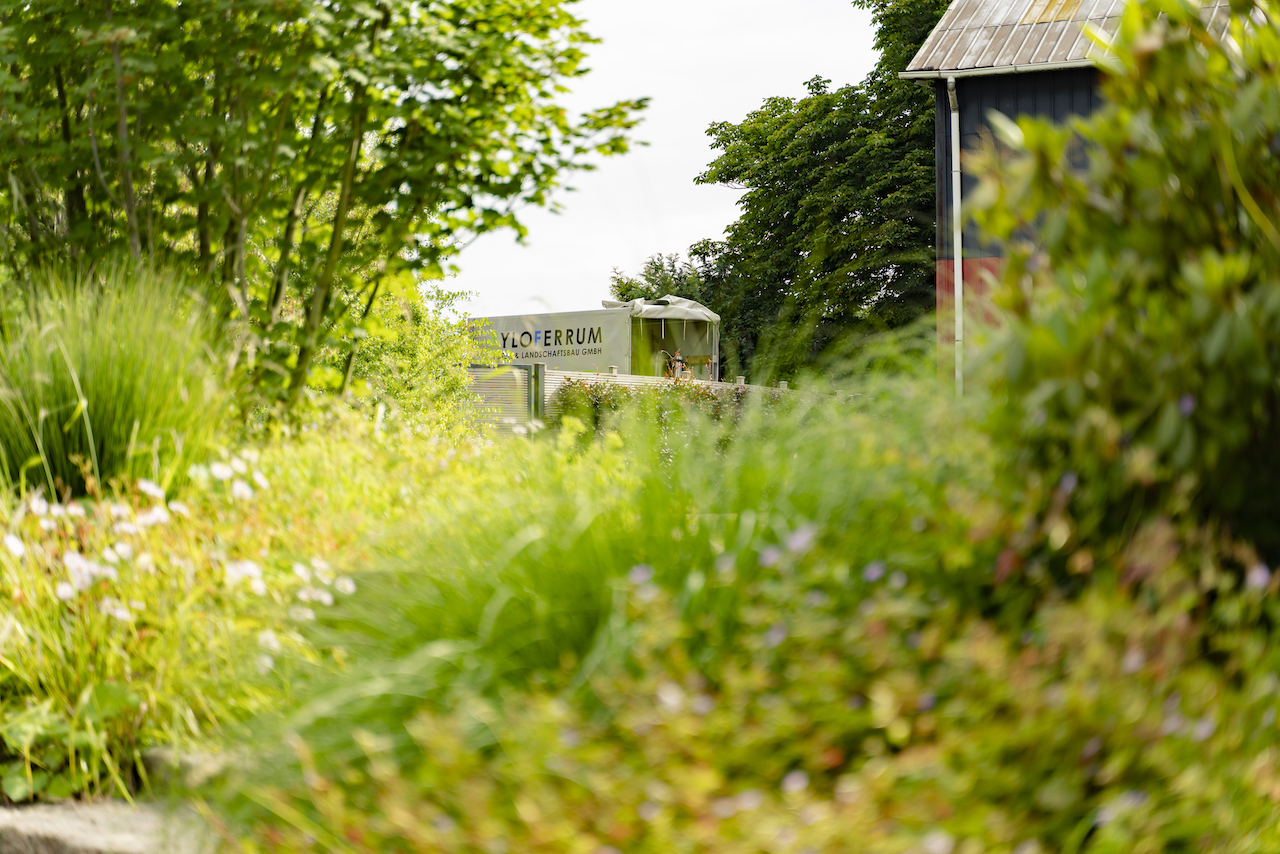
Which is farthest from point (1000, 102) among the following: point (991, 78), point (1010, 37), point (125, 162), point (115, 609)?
point (115, 609)

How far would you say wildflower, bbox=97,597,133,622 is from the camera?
8.23 feet

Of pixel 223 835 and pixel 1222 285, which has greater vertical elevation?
pixel 1222 285

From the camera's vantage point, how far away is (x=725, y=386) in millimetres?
13398

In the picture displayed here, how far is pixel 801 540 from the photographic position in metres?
1.81

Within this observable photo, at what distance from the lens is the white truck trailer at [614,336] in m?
16.0

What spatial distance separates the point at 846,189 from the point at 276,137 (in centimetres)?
2027

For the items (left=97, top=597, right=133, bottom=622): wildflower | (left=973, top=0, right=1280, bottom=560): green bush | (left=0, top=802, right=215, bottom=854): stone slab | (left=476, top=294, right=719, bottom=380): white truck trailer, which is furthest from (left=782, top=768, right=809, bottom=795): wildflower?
(left=476, top=294, right=719, bottom=380): white truck trailer

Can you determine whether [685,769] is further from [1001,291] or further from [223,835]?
[1001,291]

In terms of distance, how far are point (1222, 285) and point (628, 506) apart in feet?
4.14

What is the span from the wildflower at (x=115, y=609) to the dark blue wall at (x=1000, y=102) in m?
9.77

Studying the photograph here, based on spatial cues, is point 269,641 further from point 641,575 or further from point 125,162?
point 125,162

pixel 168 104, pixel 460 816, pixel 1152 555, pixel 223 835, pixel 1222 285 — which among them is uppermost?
pixel 168 104

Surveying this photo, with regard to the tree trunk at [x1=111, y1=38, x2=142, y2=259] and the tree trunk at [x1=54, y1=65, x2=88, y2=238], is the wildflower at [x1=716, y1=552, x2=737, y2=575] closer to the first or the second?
the tree trunk at [x1=111, y1=38, x2=142, y2=259]

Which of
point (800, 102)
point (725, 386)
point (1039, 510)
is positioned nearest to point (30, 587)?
point (1039, 510)
